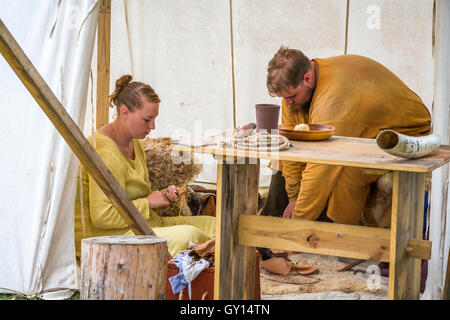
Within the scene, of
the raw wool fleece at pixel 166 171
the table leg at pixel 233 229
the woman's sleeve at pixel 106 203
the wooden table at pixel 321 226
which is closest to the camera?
the wooden table at pixel 321 226

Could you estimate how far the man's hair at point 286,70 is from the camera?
3590 millimetres

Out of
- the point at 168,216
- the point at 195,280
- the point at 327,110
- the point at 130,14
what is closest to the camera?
the point at 195,280

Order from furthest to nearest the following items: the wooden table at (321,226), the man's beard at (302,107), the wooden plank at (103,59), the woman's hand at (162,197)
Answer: the wooden plank at (103,59) < the man's beard at (302,107) < the woman's hand at (162,197) < the wooden table at (321,226)

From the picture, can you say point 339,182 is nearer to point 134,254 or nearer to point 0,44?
point 134,254

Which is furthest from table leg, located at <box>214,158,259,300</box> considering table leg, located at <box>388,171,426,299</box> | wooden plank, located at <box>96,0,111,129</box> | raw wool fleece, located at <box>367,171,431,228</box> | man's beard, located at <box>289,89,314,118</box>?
wooden plank, located at <box>96,0,111,129</box>

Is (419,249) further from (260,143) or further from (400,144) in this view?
(260,143)

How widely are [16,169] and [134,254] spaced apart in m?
1.22

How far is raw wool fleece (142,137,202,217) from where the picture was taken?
4.05 metres

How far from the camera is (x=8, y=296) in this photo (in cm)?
331

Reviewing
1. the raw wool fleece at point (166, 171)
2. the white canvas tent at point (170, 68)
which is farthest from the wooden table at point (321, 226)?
the raw wool fleece at point (166, 171)

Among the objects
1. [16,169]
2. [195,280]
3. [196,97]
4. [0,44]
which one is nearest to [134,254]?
[195,280]

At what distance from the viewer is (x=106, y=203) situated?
3232 mm

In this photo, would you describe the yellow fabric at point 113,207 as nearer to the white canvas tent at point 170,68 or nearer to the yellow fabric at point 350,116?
the white canvas tent at point 170,68

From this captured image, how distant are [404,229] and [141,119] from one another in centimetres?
153
